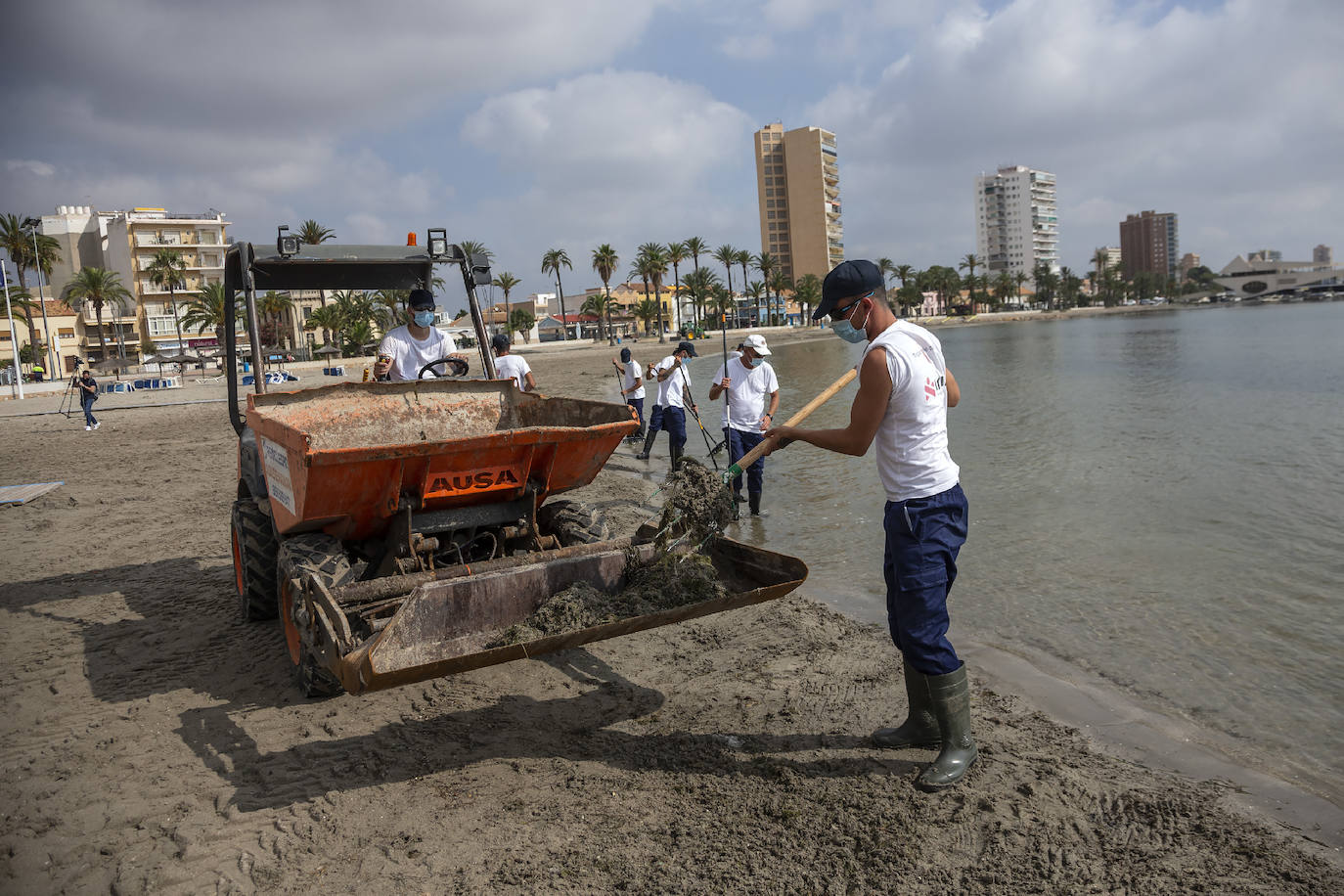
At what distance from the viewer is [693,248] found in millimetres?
93938

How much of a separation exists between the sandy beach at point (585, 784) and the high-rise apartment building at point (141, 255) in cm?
8274

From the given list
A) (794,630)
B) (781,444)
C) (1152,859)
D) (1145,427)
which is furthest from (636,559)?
(1145,427)

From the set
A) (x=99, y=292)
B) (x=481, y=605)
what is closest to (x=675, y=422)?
(x=481, y=605)

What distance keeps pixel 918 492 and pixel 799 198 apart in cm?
13740

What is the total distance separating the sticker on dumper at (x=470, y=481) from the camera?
4.29 meters

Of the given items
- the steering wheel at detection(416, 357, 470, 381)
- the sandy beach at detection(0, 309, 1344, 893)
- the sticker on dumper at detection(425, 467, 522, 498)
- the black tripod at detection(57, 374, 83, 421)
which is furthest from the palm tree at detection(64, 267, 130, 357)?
the sticker on dumper at detection(425, 467, 522, 498)

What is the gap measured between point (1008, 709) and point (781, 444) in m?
1.87

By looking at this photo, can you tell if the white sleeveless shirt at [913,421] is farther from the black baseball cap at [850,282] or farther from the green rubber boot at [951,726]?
the green rubber boot at [951,726]

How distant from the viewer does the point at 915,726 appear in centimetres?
377

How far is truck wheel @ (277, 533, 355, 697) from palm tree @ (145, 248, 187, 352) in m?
78.4

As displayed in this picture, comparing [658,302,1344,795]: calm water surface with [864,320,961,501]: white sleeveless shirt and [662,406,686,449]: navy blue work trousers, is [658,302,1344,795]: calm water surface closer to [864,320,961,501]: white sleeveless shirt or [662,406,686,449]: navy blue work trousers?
[662,406,686,449]: navy blue work trousers

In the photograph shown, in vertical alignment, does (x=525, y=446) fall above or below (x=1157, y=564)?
above

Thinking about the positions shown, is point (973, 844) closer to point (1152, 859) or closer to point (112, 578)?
point (1152, 859)

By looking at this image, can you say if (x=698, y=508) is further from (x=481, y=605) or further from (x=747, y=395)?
(x=747, y=395)
